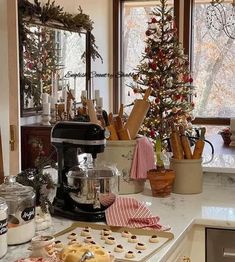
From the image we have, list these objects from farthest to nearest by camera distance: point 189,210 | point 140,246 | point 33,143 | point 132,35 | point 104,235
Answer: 1. point 132,35
2. point 33,143
3. point 189,210
4. point 104,235
5. point 140,246

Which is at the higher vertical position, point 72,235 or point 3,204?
point 3,204

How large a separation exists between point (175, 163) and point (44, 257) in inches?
37.5

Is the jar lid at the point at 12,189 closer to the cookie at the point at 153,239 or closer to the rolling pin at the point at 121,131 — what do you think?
the cookie at the point at 153,239

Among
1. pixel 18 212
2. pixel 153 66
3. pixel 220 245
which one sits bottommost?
pixel 220 245

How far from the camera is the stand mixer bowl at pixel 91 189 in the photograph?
1727 millimetres

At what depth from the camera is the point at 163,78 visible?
5441 millimetres

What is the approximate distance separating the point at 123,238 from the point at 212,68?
525 centimetres

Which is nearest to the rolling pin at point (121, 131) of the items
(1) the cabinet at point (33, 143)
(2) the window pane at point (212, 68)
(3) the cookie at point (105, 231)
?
(3) the cookie at point (105, 231)

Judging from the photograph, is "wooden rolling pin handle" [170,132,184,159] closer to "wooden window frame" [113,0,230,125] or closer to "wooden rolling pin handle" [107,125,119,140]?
"wooden rolling pin handle" [107,125,119,140]

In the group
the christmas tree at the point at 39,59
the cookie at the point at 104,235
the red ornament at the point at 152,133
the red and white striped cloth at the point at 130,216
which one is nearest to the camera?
the cookie at the point at 104,235

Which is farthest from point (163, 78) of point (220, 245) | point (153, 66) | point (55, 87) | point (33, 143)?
point (220, 245)

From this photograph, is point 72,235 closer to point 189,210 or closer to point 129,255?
point 129,255

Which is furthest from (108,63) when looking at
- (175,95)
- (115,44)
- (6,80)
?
(6,80)

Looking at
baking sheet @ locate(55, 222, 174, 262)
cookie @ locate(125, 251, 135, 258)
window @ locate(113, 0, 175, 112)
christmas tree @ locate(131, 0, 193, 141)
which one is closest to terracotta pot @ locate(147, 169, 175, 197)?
baking sheet @ locate(55, 222, 174, 262)
